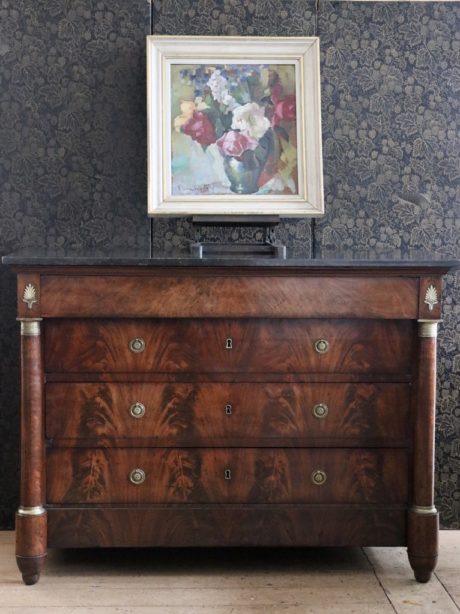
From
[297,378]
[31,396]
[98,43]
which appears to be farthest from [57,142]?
[297,378]

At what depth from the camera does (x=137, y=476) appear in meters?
3.02

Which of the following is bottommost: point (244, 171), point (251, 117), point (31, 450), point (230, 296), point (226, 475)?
point (226, 475)

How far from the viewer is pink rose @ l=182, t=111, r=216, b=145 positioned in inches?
141

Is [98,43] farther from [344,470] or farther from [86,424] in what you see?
[344,470]

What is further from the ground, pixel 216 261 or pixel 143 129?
pixel 143 129

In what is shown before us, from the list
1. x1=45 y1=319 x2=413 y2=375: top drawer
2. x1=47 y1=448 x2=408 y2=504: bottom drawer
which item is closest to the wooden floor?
x1=47 y1=448 x2=408 y2=504: bottom drawer

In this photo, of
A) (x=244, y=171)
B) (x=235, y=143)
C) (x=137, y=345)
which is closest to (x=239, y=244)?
(x=244, y=171)

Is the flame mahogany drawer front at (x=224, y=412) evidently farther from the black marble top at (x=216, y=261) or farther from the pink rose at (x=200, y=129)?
the pink rose at (x=200, y=129)

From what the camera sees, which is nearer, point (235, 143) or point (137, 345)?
point (137, 345)

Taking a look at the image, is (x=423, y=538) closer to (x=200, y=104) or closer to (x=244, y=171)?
(x=244, y=171)

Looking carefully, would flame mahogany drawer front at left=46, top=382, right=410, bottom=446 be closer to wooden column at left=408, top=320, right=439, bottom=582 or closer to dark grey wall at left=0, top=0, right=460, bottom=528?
wooden column at left=408, top=320, right=439, bottom=582

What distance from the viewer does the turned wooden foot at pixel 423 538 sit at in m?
3.03

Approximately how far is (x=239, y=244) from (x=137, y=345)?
0.77 meters

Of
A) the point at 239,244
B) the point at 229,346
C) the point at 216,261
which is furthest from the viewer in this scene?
the point at 239,244
